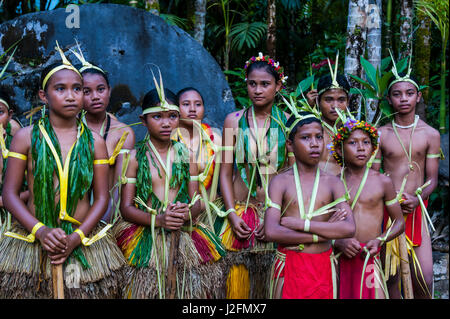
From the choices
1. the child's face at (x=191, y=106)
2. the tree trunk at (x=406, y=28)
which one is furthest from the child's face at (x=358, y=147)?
the tree trunk at (x=406, y=28)

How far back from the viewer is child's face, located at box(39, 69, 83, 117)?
3.04 meters

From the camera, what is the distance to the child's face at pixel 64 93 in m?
3.04

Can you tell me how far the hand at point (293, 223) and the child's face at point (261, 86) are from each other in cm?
106

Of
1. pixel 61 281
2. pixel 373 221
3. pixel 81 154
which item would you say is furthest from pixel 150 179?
pixel 373 221

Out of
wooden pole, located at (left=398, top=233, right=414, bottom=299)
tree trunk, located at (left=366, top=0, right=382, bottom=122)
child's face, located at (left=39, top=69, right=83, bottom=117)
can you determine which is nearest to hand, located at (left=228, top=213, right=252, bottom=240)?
wooden pole, located at (left=398, top=233, right=414, bottom=299)

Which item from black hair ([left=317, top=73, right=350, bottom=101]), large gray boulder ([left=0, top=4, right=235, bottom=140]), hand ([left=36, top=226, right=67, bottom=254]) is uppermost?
large gray boulder ([left=0, top=4, right=235, bottom=140])

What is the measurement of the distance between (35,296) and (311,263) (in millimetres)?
1592

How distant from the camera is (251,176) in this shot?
3818 mm

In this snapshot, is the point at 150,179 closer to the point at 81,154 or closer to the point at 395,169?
the point at 81,154

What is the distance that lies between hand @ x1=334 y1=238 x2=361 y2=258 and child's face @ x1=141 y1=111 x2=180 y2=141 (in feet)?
4.28

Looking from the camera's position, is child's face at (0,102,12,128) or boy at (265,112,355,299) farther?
child's face at (0,102,12,128)

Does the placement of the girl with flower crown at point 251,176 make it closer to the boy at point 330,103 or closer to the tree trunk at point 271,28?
the boy at point 330,103

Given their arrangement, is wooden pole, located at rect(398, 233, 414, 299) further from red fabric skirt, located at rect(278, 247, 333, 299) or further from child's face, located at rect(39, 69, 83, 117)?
child's face, located at rect(39, 69, 83, 117)

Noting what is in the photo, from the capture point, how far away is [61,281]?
2.88 meters
